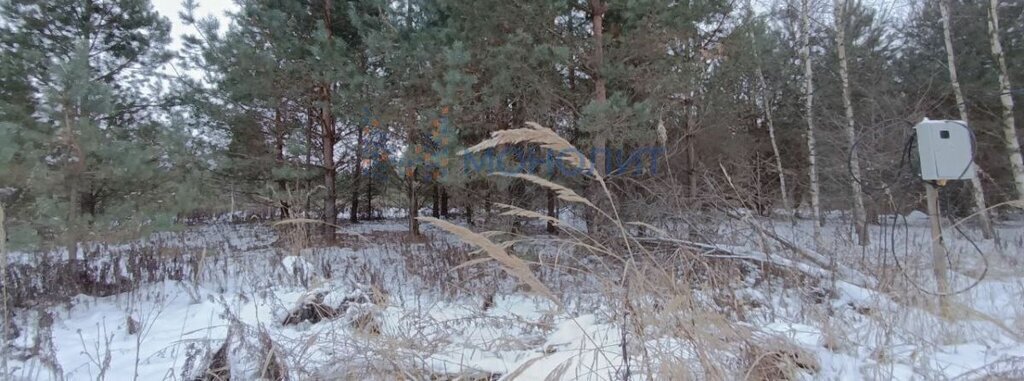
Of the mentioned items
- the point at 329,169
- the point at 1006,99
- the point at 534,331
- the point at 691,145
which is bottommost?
the point at 534,331

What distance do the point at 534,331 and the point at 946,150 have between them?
276 centimetres

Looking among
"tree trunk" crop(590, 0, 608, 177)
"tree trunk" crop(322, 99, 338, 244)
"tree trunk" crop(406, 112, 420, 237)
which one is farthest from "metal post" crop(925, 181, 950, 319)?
"tree trunk" crop(322, 99, 338, 244)

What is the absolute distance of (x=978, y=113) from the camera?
11344 mm

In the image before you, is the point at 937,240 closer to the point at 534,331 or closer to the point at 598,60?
the point at 534,331

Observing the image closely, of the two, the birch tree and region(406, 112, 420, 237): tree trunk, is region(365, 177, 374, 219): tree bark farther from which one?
the birch tree

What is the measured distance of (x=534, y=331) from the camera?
99.2 inches

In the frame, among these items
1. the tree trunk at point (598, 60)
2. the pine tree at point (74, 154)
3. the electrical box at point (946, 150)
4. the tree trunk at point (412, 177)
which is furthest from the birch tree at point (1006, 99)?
the pine tree at point (74, 154)

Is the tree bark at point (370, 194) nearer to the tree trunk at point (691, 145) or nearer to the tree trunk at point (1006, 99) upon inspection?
the tree trunk at point (691, 145)

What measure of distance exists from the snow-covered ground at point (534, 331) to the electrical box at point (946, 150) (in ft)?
2.32

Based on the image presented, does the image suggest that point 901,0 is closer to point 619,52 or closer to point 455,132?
point 619,52

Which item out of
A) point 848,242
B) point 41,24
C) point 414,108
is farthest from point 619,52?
point 41,24

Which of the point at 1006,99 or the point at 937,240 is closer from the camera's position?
the point at 937,240

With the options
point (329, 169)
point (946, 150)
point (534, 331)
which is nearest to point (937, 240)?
point (946, 150)

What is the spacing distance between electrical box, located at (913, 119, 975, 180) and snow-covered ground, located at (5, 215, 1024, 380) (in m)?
0.71
